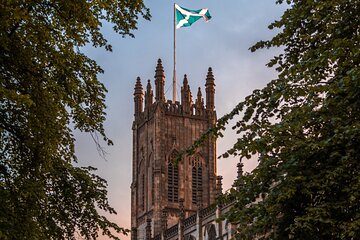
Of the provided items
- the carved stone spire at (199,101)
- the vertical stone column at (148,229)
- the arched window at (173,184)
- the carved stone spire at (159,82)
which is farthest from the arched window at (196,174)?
the carved stone spire at (159,82)

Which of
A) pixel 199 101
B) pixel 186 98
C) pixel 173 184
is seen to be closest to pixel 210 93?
pixel 199 101

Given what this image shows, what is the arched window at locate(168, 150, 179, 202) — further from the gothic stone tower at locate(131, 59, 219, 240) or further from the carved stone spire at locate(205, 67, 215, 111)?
the carved stone spire at locate(205, 67, 215, 111)

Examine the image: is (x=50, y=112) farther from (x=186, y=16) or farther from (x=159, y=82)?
(x=159, y=82)

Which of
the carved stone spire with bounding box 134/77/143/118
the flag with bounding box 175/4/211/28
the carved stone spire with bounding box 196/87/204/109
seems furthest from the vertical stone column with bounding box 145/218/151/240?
the flag with bounding box 175/4/211/28

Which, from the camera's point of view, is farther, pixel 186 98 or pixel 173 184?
pixel 186 98

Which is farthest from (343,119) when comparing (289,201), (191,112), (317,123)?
(191,112)

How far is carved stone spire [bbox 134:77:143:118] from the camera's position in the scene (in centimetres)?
8806

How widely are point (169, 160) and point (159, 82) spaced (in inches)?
294

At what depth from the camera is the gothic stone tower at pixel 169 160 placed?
81625mm

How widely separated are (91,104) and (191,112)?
211ft

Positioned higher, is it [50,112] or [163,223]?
[163,223]

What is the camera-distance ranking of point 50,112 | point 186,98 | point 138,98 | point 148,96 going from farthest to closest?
point 138,98, point 148,96, point 186,98, point 50,112

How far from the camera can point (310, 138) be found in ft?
65.4

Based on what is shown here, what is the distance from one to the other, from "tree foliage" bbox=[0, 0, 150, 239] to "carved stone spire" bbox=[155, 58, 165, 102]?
6340 centimetres
